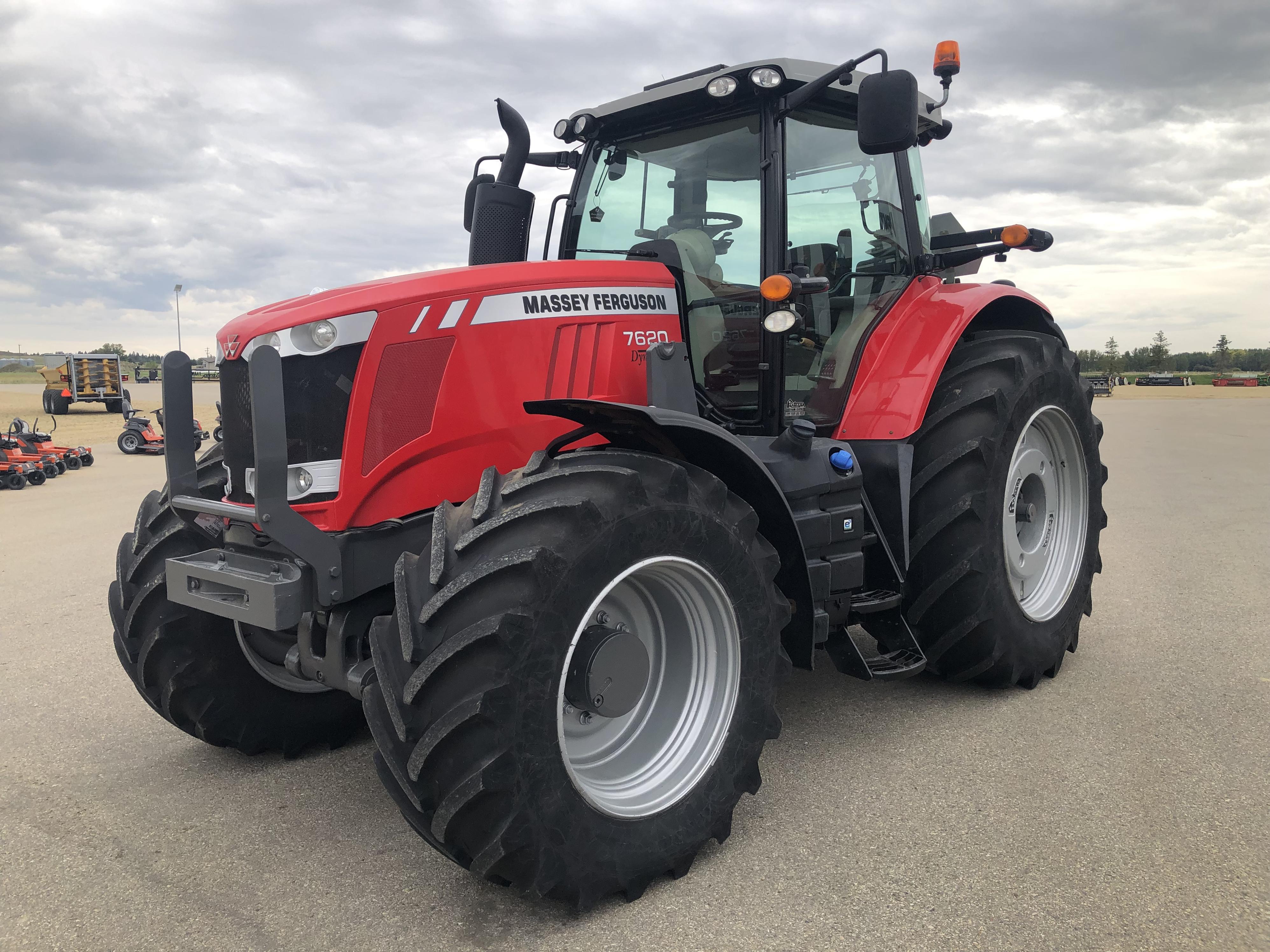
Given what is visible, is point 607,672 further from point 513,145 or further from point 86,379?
point 86,379

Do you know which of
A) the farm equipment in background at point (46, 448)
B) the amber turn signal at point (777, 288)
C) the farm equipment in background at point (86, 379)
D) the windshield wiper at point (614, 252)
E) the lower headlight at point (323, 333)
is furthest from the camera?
the farm equipment in background at point (86, 379)

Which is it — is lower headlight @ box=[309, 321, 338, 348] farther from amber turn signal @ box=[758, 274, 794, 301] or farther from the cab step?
the cab step

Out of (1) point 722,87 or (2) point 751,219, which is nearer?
(1) point 722,87

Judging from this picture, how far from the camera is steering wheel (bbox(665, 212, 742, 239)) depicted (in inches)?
147

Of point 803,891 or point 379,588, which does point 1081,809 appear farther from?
point 379,588

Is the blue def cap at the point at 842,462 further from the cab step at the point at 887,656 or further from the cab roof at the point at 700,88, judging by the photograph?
the cab roof at the point at 700,88

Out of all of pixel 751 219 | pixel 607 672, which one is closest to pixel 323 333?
pixel 607 672

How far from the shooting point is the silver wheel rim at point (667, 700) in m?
Result: 2.75

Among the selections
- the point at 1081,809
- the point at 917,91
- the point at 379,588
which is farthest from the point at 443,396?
the point at 1081,809

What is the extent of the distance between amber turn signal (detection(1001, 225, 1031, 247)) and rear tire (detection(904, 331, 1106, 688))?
1.33 feet

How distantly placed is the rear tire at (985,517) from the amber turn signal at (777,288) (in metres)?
0.94

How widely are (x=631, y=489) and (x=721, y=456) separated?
0.57 m

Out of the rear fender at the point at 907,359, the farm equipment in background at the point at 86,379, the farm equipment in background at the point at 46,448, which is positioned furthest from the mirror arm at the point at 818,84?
the farm equipment in background at the point at 86,379

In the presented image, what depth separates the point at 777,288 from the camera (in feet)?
11.1
